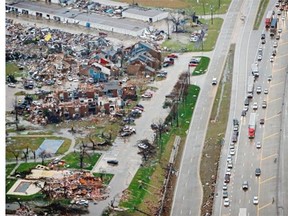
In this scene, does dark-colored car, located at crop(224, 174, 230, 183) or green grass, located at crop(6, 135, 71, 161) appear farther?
green grass, located at crop(6, 135, 71, 161)

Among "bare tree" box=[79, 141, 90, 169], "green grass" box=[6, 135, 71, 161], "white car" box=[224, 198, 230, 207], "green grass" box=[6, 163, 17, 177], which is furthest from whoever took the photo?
"green grass" box=[6, 135, 71, 161]

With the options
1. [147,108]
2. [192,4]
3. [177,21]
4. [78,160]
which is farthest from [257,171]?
[192,4]

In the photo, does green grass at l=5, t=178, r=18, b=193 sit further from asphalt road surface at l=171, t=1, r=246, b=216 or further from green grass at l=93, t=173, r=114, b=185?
asphalt road surface at l=171, t=1, r=246, b=216

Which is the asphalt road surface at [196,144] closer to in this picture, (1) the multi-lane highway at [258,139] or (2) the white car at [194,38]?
(1) the multi-lane highway at [258,139]

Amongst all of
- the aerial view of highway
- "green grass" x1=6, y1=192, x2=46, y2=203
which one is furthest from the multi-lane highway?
"green grass" x1=6, y1=192, x2=46, y2=203

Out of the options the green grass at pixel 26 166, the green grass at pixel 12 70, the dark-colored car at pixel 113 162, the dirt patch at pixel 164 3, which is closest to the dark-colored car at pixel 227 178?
the dark-colored car at pixel 113 162

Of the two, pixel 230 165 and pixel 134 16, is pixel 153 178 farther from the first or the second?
pixel 134 16
